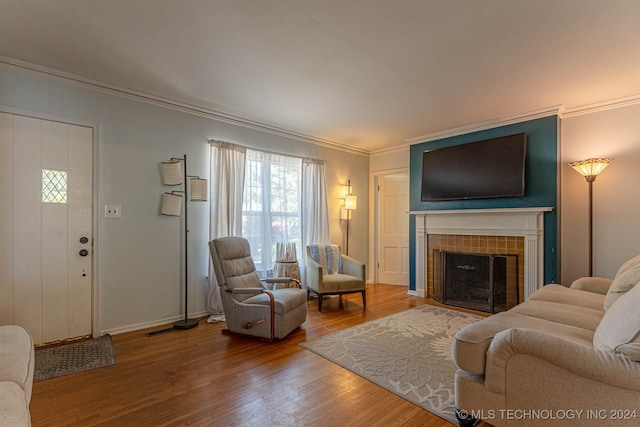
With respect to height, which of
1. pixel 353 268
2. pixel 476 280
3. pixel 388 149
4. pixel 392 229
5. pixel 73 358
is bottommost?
pixel 73 358

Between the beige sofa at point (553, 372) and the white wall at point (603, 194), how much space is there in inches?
83.7

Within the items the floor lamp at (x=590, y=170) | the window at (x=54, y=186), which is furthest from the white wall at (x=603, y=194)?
the window at (x=54, y=186)

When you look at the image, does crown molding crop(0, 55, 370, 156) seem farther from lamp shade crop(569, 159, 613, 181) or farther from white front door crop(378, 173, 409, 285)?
lamp shade crop(569, 159, 613, 181)

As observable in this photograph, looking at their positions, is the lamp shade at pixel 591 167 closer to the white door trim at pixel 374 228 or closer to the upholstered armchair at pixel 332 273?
the upholstered armchair at pixel 332 273

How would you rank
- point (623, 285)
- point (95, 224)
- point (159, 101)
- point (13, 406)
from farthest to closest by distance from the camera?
point (159, 101), point (95, 224), point (623, 285), point (13, 406)

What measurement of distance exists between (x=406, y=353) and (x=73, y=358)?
2837 millimetres

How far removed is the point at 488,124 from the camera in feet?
13.9

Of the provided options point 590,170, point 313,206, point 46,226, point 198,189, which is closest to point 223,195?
point 198,189

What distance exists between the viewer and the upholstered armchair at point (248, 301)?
2988mm

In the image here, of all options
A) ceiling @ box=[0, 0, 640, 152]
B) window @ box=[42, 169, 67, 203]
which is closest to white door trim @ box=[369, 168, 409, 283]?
ceiling @ box=[0, 0, 640, 152]

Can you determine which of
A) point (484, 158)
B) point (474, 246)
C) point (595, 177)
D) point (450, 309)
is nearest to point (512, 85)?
point (484, 158)

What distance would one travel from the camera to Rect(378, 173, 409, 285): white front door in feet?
18.6

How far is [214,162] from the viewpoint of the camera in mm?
3832

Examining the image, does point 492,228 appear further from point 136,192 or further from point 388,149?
point 136,192
